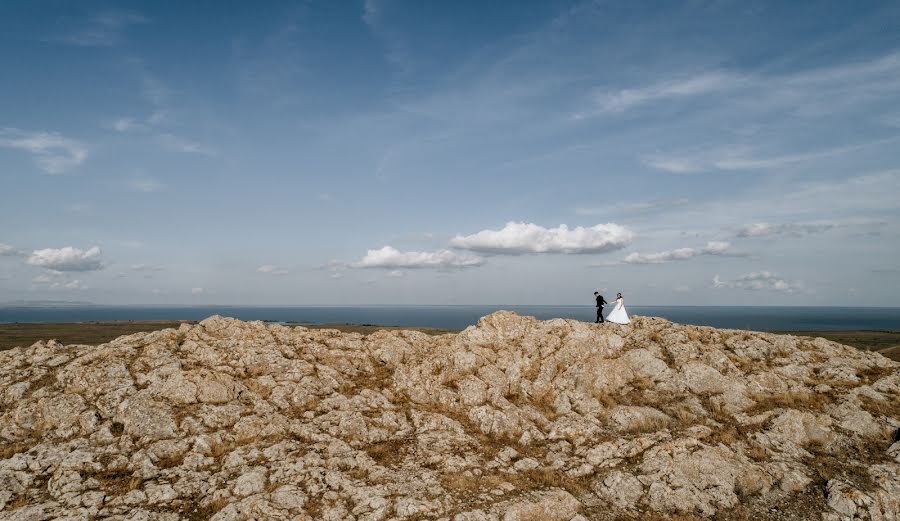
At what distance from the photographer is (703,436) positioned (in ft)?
62.3

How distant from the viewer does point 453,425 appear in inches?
811

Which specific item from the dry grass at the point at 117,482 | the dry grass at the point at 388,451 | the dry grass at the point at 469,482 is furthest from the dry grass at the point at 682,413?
the dry grass at the point at 117,482

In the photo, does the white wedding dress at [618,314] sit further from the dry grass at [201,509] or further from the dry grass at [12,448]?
the dry grass at [12,448]

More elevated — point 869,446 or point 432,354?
point 432,354

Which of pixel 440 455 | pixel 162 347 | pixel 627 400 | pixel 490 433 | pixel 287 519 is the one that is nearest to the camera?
pixel 287 519

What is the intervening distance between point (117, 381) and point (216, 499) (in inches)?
412

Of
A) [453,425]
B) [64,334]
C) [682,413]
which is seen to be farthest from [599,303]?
[64,334]

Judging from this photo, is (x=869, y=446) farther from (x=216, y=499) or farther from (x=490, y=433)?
(x=216, y=499)

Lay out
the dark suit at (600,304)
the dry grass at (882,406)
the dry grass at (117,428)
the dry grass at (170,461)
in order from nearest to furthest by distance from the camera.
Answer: the dry grass at (170,461), the dry grass at (117,428), the dry grass at (882,406), the dark suit at (600,304)

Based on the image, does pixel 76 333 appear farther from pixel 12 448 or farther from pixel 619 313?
pixel 619 313

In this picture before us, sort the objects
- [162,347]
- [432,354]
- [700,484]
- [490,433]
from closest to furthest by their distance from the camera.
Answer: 1. [700,484]
2. [490,433]
3. [162,347]
4. [432,354]

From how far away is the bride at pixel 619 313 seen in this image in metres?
29.7

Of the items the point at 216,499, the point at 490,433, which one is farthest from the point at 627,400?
the point at 216,499

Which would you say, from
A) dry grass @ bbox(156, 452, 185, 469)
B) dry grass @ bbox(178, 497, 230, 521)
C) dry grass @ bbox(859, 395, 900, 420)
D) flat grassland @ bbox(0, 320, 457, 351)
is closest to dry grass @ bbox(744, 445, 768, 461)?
dry grass @ bbox(859, 395, 900, 420)
